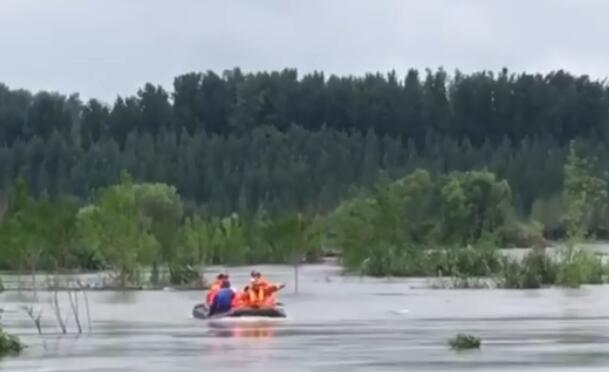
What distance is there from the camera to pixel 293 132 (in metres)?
136

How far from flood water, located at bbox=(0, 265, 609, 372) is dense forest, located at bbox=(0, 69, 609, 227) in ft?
204

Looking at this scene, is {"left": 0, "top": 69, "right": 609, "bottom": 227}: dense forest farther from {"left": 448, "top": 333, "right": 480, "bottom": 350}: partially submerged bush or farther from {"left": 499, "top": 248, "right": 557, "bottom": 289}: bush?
{"left": 448, "top": 333, "right": 480, "bottom": 350}: partially submerged bush

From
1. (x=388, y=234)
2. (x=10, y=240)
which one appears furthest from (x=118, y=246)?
(x=388, y=234)

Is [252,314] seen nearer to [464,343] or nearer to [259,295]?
[259,295]

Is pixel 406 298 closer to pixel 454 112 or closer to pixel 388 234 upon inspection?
pixel 388 234

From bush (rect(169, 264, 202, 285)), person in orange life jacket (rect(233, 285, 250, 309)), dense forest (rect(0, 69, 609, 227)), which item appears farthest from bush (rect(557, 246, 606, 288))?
dense forest (rect(0, 69, 609, 227))

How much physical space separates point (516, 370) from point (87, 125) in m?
120

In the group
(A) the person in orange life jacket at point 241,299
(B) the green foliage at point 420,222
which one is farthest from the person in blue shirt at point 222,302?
(B) the green foliage at point 420,222

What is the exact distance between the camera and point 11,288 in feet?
205

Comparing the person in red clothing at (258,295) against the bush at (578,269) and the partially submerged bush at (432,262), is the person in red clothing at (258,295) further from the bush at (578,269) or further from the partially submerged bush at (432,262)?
the partially submerged bush at (432,262)

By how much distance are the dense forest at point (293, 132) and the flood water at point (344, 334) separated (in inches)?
2442

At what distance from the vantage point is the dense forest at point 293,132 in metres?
122

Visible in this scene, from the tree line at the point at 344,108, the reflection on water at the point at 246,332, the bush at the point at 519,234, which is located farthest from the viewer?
the tree line at the point at 344,108

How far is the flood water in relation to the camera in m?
29.6
